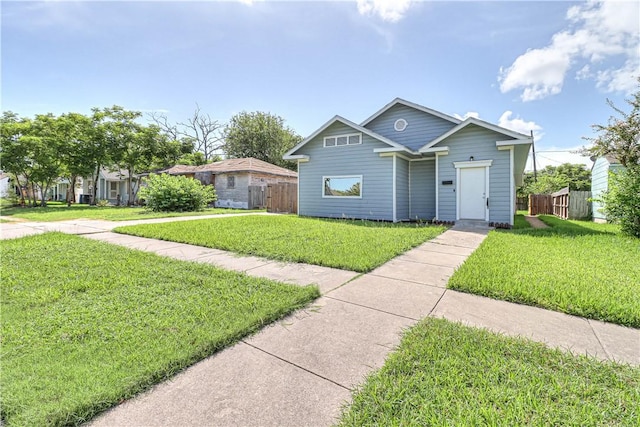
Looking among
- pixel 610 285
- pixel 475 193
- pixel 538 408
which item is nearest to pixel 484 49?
pixel 475 193

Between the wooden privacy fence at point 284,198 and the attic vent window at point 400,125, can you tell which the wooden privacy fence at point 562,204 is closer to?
the attic vent window at point 400,125

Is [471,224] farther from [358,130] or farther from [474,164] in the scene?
[358,130]

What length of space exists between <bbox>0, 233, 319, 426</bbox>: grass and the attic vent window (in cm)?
1135

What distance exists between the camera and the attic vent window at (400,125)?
1310 cm

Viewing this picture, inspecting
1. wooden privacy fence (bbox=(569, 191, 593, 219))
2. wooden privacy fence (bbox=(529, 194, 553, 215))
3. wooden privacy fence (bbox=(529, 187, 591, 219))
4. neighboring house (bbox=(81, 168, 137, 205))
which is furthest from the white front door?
neighboring house (bbox=(81, 168, 137, 205))

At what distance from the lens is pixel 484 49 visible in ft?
36.0

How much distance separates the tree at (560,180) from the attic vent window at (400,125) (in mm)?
19837

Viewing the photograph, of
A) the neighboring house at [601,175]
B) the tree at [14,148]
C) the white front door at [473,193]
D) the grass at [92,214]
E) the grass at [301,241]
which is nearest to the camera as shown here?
the grass at [301,241]

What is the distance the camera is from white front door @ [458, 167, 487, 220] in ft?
33.9

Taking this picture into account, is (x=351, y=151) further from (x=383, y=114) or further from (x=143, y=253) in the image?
(x=143, y=253)

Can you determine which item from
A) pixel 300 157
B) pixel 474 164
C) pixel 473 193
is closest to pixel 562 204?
pixel 473 193

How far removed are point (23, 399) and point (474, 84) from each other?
55.8ft

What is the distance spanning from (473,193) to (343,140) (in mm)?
5607

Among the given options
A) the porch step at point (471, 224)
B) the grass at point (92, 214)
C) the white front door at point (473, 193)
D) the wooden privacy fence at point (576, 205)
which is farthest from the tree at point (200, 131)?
the wooden privacy fence at point (576, 205)
